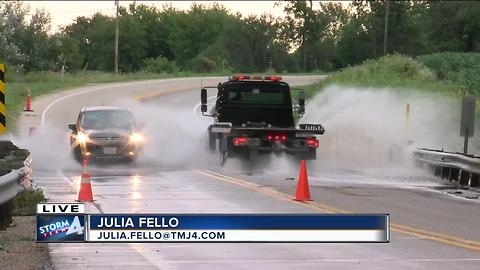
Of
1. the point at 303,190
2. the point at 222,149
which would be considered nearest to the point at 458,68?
the point at 222,149

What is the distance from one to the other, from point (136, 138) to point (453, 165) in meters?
8.76

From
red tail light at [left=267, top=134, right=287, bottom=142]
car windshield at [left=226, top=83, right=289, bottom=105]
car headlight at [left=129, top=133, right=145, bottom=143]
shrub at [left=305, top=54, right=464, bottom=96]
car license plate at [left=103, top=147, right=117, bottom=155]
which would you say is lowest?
car license plate at [left=103, top=147, right=117, bottom=155]

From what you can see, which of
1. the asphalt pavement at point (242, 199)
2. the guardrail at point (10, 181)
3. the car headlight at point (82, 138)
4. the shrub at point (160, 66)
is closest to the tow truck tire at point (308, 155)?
the asphalt pavement at point (242, 199)

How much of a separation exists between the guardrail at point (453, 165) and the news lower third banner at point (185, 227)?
440 inches

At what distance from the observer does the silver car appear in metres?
22.9

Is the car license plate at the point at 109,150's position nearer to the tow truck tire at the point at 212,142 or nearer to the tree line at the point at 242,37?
the tow truck tire at the point at 212,142

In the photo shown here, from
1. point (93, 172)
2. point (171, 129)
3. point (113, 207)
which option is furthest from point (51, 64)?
point (113, 207)

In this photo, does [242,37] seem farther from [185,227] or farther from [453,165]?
[185,227]

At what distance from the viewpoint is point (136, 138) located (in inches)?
922

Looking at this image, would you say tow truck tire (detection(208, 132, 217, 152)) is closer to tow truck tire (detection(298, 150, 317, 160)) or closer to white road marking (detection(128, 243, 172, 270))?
tow truck tire (detection(298, 150, 317, 160))

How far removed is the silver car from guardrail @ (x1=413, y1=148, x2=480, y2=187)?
7.93 m

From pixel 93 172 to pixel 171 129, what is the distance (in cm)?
645

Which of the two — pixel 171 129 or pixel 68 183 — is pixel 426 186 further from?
pixel 171 129

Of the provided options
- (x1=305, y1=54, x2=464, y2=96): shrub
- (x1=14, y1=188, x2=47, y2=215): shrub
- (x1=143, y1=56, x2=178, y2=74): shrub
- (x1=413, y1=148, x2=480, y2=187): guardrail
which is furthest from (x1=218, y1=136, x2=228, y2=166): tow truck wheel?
(x1=143, y1=56, x2=178, y2=74): shrub
